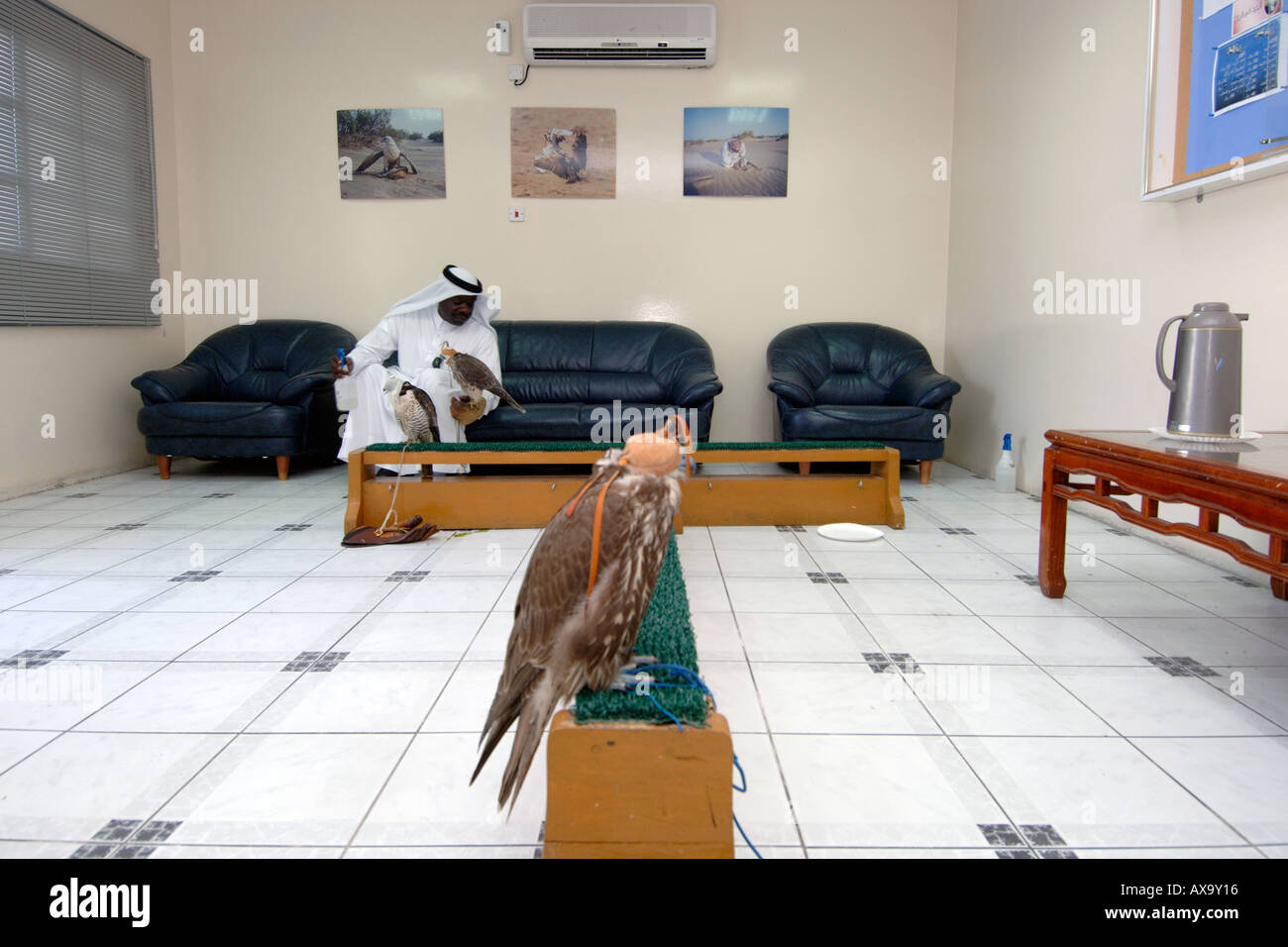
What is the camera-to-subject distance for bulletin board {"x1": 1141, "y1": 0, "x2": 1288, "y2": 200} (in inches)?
119

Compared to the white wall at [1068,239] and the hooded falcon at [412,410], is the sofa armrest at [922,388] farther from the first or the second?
the hooded falcon at [412,410]

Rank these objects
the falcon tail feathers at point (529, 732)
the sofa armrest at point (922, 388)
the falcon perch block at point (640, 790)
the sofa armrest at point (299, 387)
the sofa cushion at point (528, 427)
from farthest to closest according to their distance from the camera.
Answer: the sofa armrest at point (299, 387), the sofa armrest at point (922, 388), the sofa cushion at point (528, 427), the falcon tail feathers at point (529, 732), the falcon perch block at point (640, 790)

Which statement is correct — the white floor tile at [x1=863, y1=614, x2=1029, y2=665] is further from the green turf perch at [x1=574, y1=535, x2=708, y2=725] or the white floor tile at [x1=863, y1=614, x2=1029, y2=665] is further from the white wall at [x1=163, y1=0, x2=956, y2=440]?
the white wall at [x1=163, y1=0, x2=956, y2=440]

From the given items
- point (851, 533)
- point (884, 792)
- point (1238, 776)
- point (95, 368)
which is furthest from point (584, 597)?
point (95, 368)

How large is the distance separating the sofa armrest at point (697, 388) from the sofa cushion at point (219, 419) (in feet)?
8.56

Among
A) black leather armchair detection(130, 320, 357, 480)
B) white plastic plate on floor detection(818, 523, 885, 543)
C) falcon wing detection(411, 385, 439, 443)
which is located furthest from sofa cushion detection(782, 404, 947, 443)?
black leather armchair detection(130, 320, 357, 480)

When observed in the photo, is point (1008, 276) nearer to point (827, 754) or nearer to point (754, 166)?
point (754, 166)

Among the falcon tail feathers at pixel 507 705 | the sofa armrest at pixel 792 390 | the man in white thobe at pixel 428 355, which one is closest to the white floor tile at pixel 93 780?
the falcon tail feathers at pixel 507 705

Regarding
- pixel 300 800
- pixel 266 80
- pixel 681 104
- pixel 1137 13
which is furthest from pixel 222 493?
pixel 1137 13

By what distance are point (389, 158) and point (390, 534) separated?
12.2 ft

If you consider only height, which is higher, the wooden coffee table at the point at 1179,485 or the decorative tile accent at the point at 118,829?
the wooden coffee table at the point at 1179,485

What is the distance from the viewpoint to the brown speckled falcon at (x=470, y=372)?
468cm

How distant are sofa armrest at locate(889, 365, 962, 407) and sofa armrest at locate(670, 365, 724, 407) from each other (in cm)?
135

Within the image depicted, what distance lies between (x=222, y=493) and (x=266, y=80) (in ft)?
11.0
